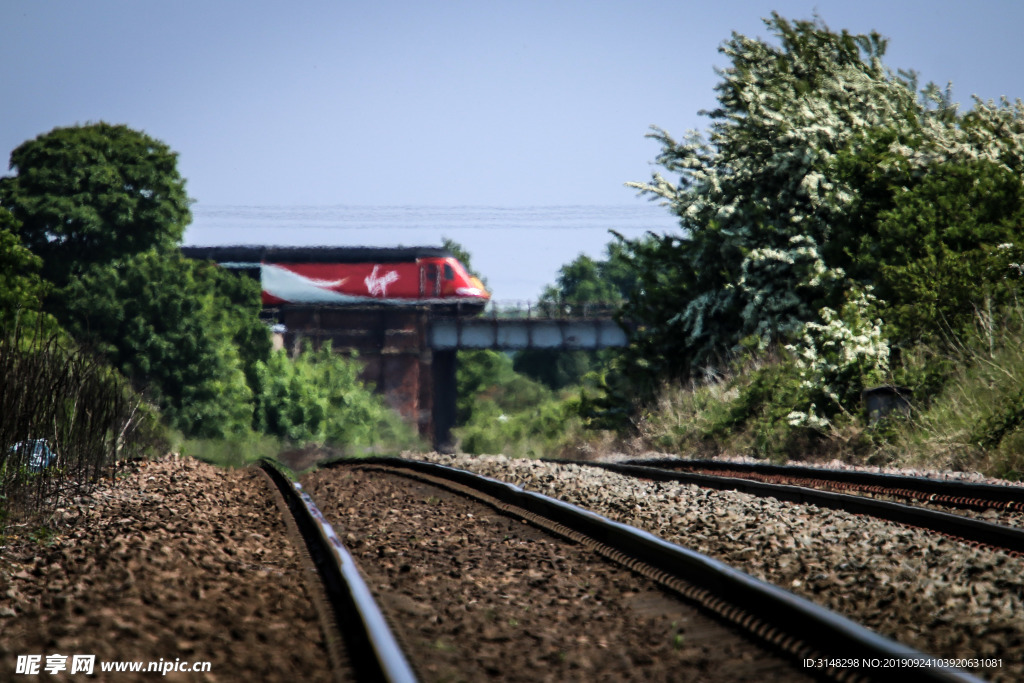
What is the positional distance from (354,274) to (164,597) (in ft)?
164

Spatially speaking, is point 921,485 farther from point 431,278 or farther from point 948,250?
point 431,278

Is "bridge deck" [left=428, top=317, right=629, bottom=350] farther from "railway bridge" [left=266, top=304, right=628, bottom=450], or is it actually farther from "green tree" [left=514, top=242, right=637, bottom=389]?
"green tree" [left=514, top=242, right=637, bottom=389]

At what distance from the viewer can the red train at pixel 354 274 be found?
172 ft

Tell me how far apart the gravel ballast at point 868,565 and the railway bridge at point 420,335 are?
4881 cm

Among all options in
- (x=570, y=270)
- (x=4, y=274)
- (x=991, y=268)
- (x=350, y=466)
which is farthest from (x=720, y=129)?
(x=570, y=270)

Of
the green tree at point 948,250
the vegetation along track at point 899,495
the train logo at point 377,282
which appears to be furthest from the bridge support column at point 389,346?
the vegetation along track at point 899,495

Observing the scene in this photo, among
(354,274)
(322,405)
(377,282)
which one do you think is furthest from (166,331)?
(322,405)

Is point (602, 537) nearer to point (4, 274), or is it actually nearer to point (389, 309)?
point (4, 274)

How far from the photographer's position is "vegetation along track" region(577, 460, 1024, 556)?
673cm

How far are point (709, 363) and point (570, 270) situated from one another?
95.8 meters

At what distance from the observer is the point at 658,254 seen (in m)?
26.6

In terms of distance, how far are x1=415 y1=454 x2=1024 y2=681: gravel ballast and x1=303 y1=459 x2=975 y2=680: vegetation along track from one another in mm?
523

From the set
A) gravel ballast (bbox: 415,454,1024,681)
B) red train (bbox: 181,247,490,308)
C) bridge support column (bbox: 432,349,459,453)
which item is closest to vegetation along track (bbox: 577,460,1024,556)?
gravel ballast (bbox: 415,454,1024,681)

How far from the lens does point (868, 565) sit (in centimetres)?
548
